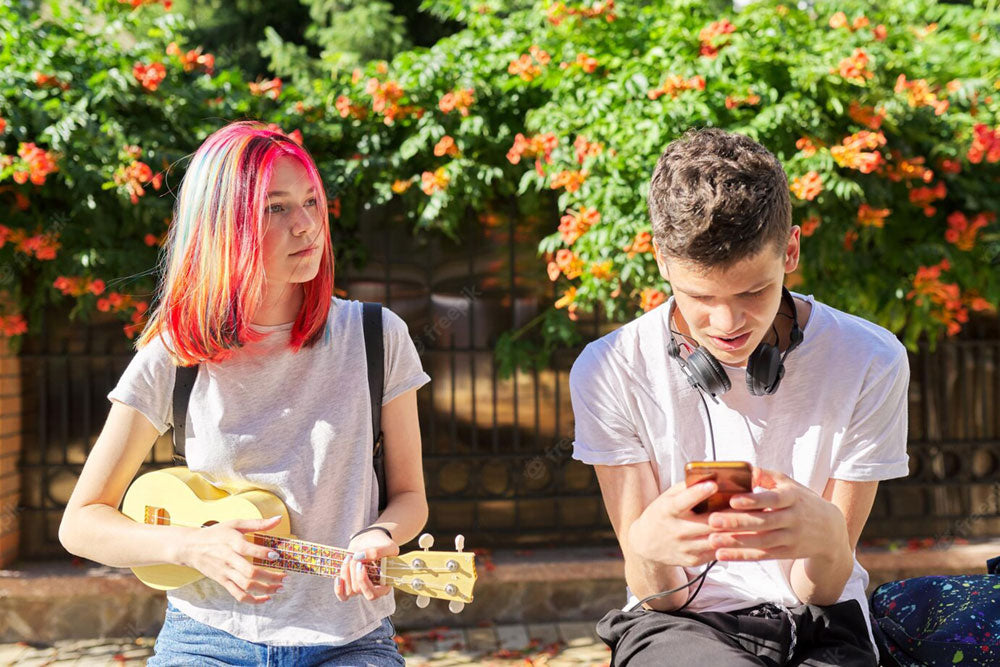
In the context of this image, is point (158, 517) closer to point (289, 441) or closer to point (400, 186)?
point (289, 441)

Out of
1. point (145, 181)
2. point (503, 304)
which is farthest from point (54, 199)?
point (503, 304)

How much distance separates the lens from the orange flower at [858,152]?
411 centimetres

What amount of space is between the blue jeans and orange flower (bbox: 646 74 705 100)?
Answer: 3088mm

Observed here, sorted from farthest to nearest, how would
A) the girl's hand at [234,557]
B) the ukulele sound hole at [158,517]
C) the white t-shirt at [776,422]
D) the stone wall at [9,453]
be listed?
1. the stone wall at [9,453]
2. the ukulele sound hole at [158,517]
3. the white t-shirt at [776,422]
4. the girl's hand at [234,557]

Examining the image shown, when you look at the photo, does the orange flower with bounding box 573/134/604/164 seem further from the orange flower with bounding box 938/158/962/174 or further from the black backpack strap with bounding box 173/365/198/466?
the black backpack strap with bounding box 173/365/198/466

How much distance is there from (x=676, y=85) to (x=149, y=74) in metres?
2.63

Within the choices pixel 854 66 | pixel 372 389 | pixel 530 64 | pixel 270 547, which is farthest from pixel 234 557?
pixel 854 66

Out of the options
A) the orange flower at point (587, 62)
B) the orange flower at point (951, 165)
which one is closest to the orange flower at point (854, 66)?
the orange flower at point (951, 165)

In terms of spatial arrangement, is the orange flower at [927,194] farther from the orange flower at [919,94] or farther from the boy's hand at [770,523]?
the boy's hand at [770,523]

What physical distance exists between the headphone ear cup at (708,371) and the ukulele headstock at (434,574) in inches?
24.5

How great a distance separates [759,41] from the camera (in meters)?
4.42

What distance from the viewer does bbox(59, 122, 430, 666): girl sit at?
1955 millimetres

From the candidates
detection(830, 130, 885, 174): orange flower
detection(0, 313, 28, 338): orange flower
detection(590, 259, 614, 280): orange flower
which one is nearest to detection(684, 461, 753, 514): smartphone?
detection(590, 259, 614, 280): orange flower

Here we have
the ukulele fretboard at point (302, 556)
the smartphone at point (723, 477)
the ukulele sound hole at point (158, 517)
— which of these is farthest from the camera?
the ukulele sound hole at point (158, 517)
